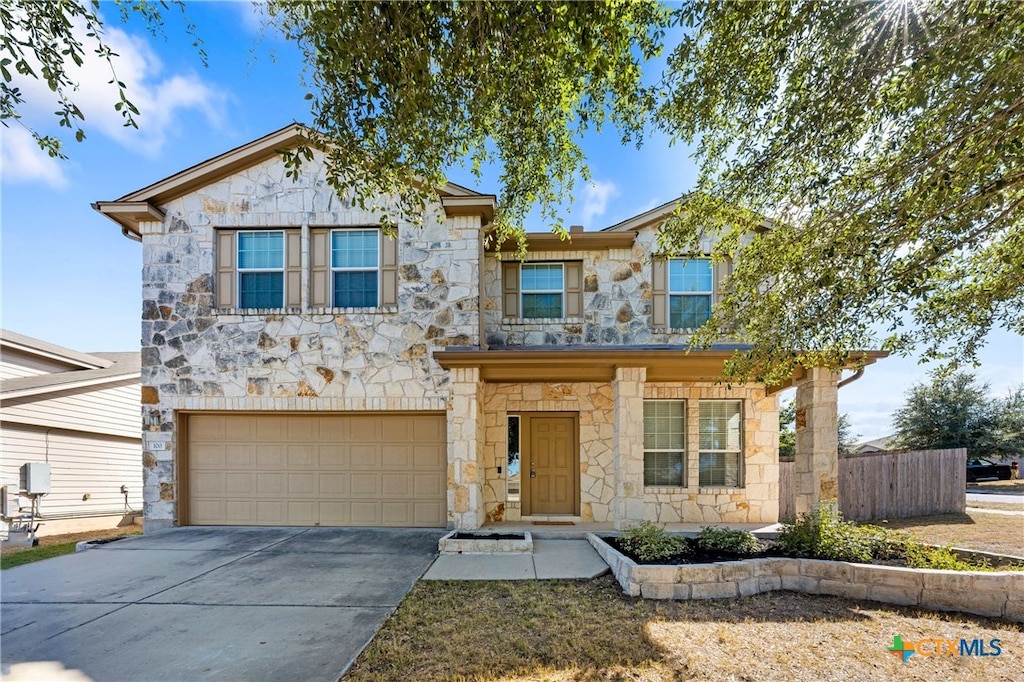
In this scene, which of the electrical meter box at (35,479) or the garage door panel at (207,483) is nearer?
the garage door panel at (207,483)

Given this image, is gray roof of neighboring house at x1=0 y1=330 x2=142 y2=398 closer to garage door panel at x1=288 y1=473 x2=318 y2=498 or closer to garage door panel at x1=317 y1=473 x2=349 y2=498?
garage door panel at x1=288 y1=473 x2=318 y2=498

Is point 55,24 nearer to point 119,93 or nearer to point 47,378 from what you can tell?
point 119,93

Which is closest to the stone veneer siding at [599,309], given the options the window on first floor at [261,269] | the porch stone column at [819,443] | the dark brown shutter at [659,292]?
the dark brown shutter at [659,292]

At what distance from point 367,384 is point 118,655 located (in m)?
5.28

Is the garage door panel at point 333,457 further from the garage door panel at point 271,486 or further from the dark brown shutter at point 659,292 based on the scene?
the dark brown shutter at point 659,292

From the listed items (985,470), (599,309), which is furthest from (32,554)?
(985,470)

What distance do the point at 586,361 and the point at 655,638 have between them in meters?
4.41

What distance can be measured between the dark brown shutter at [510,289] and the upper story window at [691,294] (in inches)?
126

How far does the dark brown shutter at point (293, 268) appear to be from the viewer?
9.33m

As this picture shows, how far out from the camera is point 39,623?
15.8ft

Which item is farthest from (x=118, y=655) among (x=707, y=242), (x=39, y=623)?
(x=707, y=242)

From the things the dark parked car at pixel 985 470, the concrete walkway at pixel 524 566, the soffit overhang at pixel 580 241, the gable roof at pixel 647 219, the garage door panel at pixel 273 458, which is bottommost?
the dark parked car at pixel 985 470

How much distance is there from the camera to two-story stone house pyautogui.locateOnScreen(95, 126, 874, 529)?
29.8ft

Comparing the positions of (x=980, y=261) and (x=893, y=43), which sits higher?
(x=893, y=43)
